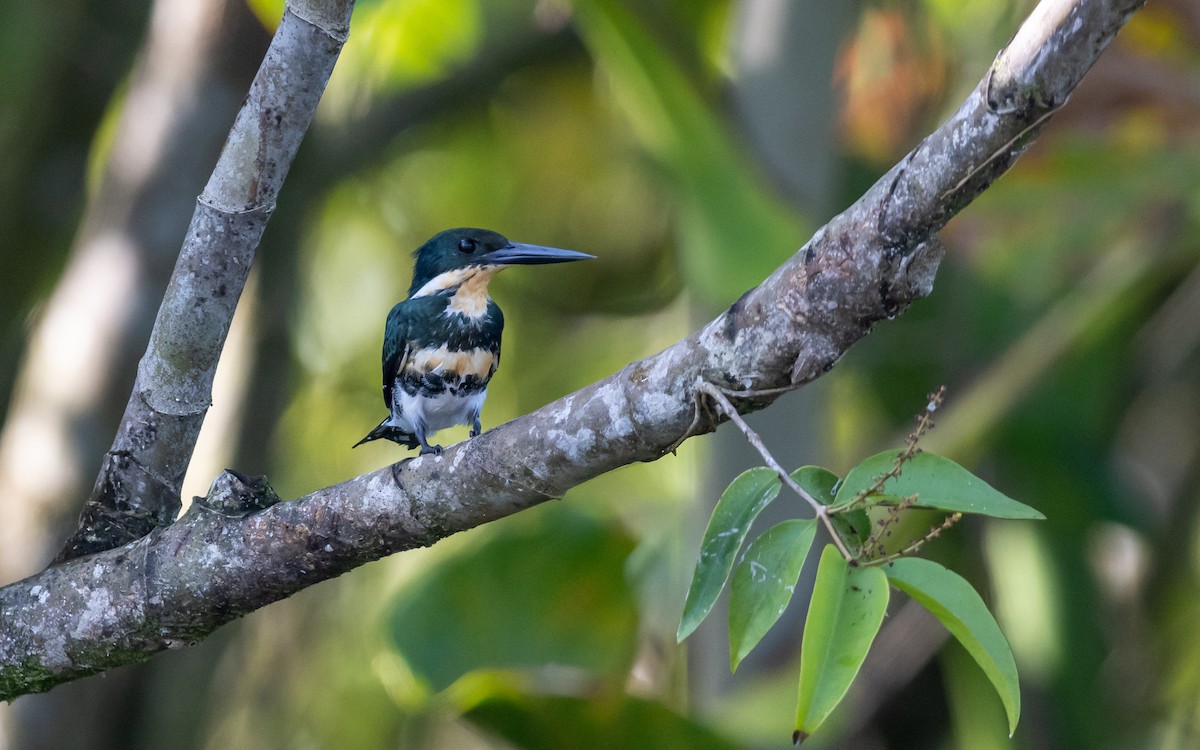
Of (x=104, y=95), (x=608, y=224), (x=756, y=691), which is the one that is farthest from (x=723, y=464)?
(x=104, y=95)

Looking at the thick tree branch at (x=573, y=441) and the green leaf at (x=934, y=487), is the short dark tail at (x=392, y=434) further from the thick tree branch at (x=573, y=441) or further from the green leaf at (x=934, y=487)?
the green leaf at (x=934, y=487)

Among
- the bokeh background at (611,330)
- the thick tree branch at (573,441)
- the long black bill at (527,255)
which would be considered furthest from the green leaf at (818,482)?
the bokeh background at (611,330)

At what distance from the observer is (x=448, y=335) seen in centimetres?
293

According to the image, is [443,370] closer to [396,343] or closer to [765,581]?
[396,343]

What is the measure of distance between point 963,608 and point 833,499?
0.23 m

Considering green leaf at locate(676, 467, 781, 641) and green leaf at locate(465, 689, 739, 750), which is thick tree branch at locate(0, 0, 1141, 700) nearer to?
green leaf at locate(676, 467, 781, 641)

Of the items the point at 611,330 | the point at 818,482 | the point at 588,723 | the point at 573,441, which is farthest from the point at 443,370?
the point at 611,330

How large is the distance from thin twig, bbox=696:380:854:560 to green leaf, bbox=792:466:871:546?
0.04 feet

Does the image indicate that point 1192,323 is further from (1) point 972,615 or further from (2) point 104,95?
(2) point 104,95

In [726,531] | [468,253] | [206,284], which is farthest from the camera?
[468,253]

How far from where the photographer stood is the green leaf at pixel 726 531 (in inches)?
56.6

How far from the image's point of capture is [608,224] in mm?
6332

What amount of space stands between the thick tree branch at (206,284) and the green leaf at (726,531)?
100 centimetres

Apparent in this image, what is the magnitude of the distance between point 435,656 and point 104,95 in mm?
3003
